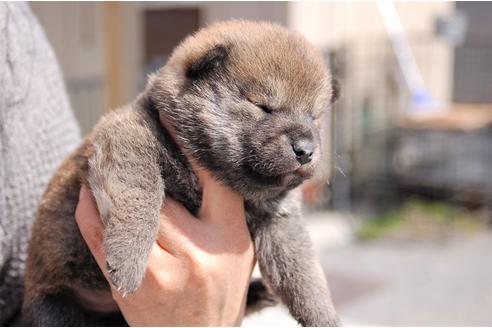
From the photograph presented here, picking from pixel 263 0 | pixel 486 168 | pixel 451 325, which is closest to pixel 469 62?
pixel 486 168

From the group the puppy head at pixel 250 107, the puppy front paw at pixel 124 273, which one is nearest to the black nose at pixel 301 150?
the puppy head at pixel 250 107

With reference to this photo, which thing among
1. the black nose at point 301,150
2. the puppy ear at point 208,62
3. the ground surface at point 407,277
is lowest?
the ground surface at point 407,277

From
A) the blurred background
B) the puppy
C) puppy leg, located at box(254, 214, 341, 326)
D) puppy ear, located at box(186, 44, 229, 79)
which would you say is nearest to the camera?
the puppy

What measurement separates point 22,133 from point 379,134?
7.67m

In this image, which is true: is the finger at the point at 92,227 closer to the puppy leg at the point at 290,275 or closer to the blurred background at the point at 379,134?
the puppy leg at the point at 290,275

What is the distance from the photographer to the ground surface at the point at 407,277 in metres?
6.53

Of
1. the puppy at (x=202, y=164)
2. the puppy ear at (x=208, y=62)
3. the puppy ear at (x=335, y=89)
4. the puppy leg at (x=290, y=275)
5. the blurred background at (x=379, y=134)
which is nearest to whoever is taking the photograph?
the puppy at (x=202, y=164)

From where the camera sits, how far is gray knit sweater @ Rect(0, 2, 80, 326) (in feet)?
7.74

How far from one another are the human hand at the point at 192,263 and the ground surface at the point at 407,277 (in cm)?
421

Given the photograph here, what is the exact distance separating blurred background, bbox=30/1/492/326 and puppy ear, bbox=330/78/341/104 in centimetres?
408

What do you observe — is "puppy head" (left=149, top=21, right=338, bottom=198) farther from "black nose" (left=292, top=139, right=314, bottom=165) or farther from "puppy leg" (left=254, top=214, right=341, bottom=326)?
"puppy leg" (left=254, top=214, right=341, bottom=326)

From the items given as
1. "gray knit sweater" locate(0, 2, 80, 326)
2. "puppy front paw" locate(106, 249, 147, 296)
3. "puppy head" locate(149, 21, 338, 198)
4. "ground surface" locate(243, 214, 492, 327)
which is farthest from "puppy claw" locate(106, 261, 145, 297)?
"ground surface" locate(243, 214, 492, 327)

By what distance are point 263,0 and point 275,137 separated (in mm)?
5627

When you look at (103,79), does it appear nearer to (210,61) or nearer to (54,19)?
(54,19)
